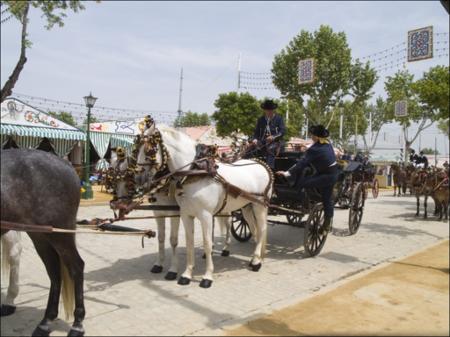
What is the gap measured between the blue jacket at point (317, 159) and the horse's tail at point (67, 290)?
13.5 feet

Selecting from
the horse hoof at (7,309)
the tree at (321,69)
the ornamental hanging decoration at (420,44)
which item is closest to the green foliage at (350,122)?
the tree at (321,69)

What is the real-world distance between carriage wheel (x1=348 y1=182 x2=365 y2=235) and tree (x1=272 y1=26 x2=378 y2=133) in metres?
12.6

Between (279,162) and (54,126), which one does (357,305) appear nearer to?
(279,162)

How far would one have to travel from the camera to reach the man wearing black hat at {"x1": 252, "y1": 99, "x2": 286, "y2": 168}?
7668 mm

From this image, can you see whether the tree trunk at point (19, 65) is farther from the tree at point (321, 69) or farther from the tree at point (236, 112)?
the tree at point (236, 112)

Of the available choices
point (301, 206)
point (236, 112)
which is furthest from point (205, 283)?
point (236, 112)

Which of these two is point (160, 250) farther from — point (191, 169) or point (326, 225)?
point (326, 225)

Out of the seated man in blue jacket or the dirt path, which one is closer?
the dirt path

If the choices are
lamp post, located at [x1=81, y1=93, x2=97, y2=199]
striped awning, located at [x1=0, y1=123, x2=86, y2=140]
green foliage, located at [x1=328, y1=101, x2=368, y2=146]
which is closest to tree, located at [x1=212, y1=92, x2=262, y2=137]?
green foliage, located at [x1=328, y1=101, x2=368, y2=146]

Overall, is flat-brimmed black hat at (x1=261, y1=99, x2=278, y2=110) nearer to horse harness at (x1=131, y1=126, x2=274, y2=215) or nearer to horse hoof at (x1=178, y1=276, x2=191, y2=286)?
horse harness at (x1=131, y1=126, x2=274, y2=215)

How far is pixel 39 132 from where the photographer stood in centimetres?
1777

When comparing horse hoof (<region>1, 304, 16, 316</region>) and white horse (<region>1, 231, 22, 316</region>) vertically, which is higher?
white horse (<region>1, 231, 22, 316</region>)

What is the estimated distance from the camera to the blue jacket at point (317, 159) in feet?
23.1

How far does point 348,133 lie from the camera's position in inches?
1844
